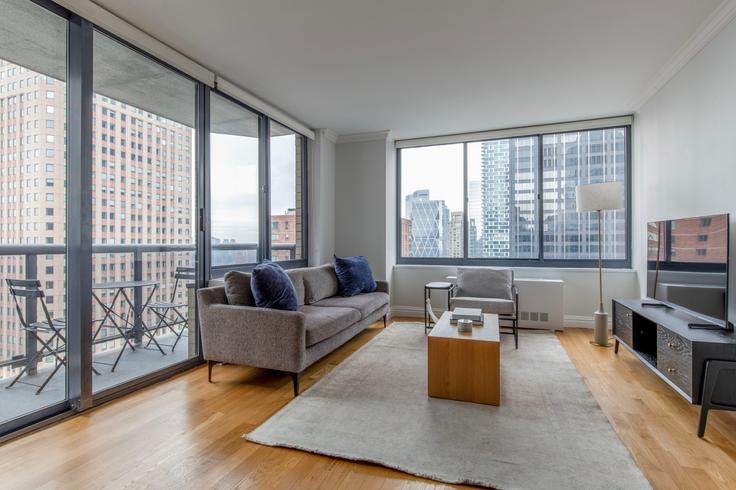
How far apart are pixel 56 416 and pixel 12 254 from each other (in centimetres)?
101

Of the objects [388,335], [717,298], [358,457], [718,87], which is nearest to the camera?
[358,457]

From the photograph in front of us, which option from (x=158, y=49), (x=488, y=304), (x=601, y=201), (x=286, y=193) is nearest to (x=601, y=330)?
(x=488, y=304)

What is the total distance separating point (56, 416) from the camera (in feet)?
7.16

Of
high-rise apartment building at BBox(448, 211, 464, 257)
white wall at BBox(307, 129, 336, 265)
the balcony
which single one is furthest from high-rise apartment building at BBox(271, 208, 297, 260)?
high-rise apartment building at BBox(448, 211, 464, 257)

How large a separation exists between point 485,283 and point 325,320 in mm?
2188

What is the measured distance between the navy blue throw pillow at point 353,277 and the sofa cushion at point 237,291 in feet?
4.85

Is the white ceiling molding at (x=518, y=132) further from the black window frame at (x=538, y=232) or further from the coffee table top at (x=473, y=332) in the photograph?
the coffee table top at (x=473, y=332)

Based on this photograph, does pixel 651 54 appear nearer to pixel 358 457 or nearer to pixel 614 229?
pixel 614 229

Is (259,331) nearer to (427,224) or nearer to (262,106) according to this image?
(262,106)

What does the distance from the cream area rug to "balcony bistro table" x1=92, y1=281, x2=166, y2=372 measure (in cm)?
142

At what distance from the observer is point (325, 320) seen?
2971mm

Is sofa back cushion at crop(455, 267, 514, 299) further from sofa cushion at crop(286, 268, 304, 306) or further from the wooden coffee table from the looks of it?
sofa cushion at crop(286, 268, 304, 306)

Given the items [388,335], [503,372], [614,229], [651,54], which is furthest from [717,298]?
[388,335]

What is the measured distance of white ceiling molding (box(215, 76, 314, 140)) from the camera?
3.42 metres
